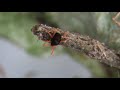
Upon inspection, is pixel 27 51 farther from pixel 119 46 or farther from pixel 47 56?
pixel 119 46

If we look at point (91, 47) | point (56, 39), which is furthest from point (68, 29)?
point (91, 47)

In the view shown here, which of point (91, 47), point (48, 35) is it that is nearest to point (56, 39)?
point (48, 35)

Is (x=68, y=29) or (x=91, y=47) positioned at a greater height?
(x=68, y=29)

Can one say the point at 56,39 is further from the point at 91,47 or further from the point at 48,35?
the point at 91,47
